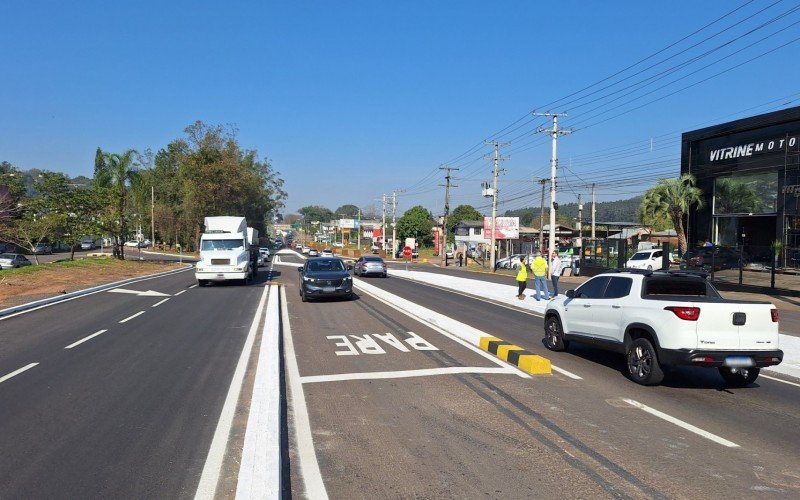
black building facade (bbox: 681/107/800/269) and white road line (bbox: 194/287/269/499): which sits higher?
black building facade (bbox: 681/107/800/269)

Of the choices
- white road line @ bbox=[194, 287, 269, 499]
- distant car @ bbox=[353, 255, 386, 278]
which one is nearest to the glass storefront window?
distant car @ bbox=[353, 255, 386, 278]

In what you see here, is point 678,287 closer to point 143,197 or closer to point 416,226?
point 143,197

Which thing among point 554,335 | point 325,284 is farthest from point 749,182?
point 554,335

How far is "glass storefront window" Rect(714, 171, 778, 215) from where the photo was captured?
32.5 meters

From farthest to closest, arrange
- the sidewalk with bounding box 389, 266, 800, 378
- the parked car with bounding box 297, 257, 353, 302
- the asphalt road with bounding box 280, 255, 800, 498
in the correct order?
the parked car with bounding box 297, 257, 353, 302
the sidewalk with bounding box 389, 266, 800, 378
the asphalt road with bounding box 280, 255, 800, 498

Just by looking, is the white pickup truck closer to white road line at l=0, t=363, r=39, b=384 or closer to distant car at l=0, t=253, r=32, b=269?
white road line at l=0, t=363, r=39, b=384

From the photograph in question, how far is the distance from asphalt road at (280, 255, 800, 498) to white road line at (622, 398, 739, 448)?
0.05ft

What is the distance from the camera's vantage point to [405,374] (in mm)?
9672

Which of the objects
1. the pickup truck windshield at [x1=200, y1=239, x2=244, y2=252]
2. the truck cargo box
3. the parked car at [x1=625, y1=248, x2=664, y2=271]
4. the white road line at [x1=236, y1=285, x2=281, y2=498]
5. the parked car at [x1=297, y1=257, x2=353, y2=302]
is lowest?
the white road line at [x1=236, y1=285, x2=281, y2=498]

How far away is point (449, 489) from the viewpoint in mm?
5035

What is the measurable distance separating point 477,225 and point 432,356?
9615cm

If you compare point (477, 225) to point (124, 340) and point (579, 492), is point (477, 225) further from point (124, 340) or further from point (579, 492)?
point (579, 492)

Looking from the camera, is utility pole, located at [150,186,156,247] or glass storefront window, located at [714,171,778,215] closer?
glass storefront window, located at [714,171,778,215]

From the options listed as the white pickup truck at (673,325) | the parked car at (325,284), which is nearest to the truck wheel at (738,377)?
the white pickup truck at (673,325)
